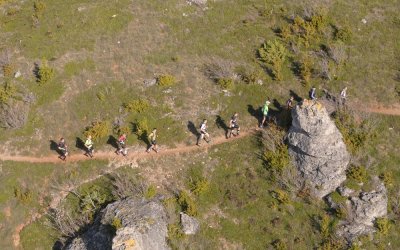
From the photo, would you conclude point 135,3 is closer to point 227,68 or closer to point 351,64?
point 227,68

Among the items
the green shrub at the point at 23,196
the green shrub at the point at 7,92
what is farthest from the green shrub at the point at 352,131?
the green shrub at the point at 7,92

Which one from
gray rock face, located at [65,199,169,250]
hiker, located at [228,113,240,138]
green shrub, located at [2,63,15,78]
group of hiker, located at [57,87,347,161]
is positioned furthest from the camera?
green shrub, located at [2,63,15,78]

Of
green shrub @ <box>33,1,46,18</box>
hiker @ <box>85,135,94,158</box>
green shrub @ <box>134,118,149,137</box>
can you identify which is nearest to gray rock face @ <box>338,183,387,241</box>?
green shrub @ <box>134,118,149,137</box>

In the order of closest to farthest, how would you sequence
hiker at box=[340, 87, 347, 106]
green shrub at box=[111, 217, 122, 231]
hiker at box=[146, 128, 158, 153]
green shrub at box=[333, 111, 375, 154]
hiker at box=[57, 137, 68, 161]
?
green shrub at box=[111, 217, 122, 231]
green shrub at box=[333, 111, 375, 154]
hiker at box=[146, 128, 158, 153]
hiker at box=[57, 137, 68, 161]
hiker at box=[340, 87, 347, 106]

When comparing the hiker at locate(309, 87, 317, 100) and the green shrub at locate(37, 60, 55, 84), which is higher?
the hiker at locate(309, 87, 317, 100)

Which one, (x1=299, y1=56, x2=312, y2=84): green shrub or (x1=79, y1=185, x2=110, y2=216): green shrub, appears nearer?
(x1=79, y1=185, x2=110, y2=216): green shrub

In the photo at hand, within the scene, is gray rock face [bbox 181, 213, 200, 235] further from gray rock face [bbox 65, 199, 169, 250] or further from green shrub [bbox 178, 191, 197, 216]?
gray rock face [bbox 65, 199, 169, 250]

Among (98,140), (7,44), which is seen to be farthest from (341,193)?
(7,44)

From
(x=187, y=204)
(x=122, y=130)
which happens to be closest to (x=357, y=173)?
(x=187, y=204)
